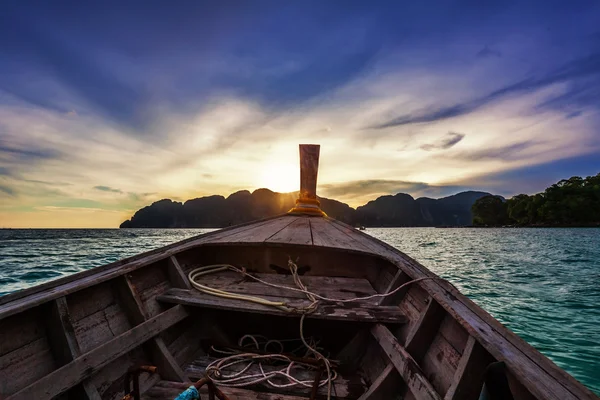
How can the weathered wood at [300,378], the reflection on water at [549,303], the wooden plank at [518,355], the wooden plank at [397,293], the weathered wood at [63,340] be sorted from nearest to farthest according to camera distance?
1. the wooden plank at [518,355]
2. the weathered wood at [63,340]
3. the weathered wood at [300,378]
4. the wooden plank at [397,293]
5. the reflection on water at [549,303]

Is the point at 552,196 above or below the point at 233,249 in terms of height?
above

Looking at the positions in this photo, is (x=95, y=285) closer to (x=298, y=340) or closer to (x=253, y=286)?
(x=253, y=286)

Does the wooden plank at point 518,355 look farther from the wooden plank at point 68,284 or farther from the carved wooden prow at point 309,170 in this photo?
the carved wooden prow at point 309,170

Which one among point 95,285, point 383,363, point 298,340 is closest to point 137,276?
point 95,285

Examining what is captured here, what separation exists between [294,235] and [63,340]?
9.39ft

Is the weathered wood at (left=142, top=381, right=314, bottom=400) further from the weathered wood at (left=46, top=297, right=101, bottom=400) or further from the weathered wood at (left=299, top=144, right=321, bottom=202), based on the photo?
the weathered wood at (left=299, top=144, right=321, bottom=202)

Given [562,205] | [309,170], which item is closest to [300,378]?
[309,170]

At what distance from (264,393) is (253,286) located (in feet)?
4.22

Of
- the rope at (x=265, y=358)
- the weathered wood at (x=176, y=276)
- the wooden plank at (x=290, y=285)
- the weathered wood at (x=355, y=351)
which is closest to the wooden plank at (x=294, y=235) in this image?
the wooden plank at (x=290, y=285)

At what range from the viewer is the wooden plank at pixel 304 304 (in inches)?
103

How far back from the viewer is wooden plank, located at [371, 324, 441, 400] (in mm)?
1713

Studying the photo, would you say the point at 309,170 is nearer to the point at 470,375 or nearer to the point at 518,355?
the point at 470,375

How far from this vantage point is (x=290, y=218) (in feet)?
21.1

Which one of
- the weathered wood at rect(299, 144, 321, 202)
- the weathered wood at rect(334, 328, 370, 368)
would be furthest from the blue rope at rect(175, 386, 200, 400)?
the weathered wood at rect(299, 144, 321, 202)
